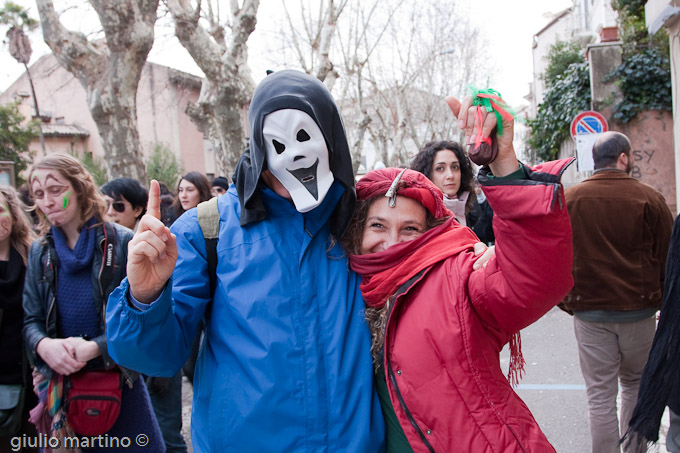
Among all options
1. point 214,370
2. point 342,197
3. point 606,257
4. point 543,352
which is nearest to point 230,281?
point 214,370

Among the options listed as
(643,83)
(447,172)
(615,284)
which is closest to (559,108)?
(643,83)

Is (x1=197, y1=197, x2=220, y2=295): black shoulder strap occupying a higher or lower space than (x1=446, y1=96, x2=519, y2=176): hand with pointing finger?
lower

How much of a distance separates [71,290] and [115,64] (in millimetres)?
5963

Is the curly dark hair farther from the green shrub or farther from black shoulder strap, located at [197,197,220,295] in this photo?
the green shrub

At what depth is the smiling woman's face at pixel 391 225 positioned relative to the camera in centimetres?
177

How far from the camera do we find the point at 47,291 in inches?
105

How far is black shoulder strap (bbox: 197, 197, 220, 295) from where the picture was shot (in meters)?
1.70

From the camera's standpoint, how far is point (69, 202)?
2.74 metres

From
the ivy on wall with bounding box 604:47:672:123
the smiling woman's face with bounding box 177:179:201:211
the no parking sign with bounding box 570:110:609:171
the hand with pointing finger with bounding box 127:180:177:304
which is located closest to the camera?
the hand with pointing finger with bounding box 127:180:177:304

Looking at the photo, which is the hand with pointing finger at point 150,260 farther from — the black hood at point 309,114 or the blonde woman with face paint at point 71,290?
the blonde woman with face paint at point 71,290

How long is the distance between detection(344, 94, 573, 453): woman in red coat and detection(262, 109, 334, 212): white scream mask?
223 mm

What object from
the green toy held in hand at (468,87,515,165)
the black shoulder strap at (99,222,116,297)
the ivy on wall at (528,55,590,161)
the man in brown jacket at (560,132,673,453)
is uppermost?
the ivy on wall at (528,55,590,161)

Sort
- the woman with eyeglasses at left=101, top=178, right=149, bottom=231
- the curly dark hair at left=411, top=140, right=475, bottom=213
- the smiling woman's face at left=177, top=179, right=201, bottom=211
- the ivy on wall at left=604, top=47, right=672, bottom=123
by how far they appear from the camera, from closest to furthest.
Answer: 1. the curly dark hair at left=411, top=140, right=475, bottom=213
2. the woman with eyeglasses at left=101, top=178, right=149, bottom=231
3. the smiling woman's face at left=177, top=179, right=201, bottom=211
4. the ivy on wall at left=604, top=47, right=672, bottom=123

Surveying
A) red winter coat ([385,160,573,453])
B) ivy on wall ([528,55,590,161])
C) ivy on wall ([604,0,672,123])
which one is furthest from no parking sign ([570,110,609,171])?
red winter coat ([385,160,573,453])
